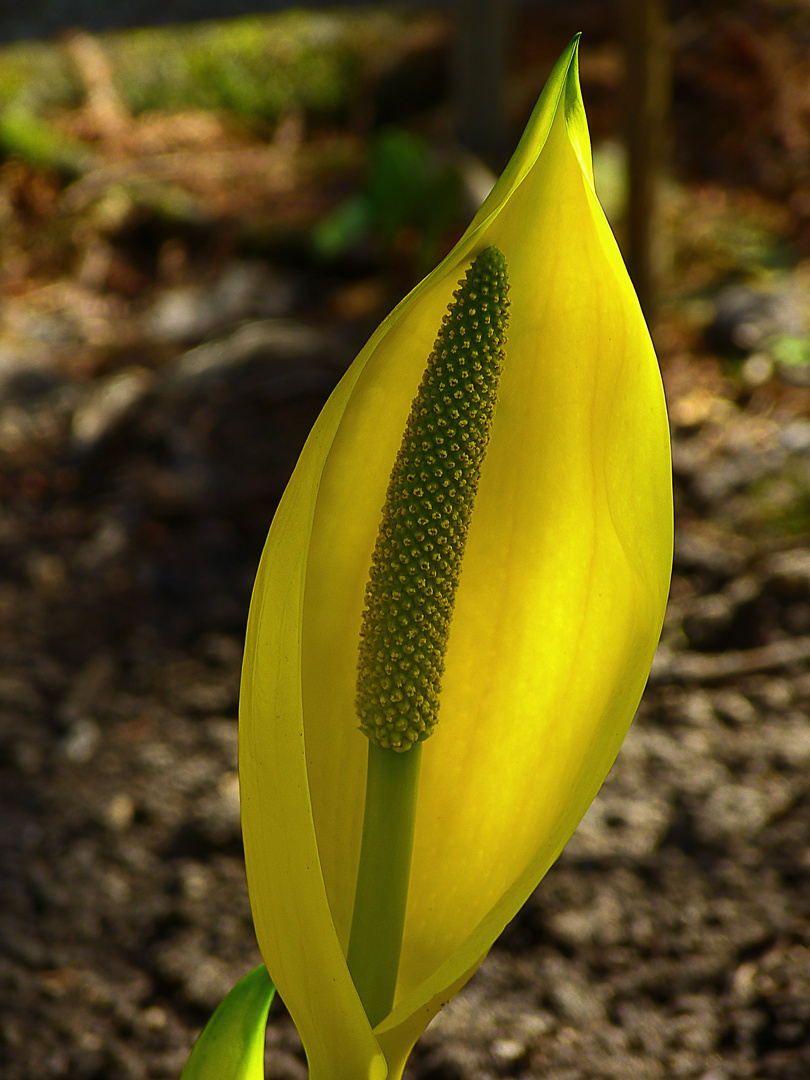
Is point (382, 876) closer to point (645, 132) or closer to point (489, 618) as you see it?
point (489, 618)

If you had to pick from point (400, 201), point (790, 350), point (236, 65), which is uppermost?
point (236, 65)

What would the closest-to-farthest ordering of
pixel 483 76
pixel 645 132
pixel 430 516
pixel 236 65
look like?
pixel 430 516, pixel 645 132, pixel 483 76, pixel 236 65

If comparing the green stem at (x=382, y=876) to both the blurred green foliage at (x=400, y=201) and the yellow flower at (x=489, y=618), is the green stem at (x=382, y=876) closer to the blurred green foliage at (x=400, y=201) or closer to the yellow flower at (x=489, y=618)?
the yellow flower at (x=489, y=618)

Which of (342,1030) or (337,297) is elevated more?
(342,1030)

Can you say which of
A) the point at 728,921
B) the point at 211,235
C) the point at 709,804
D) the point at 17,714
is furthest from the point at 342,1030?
the point at 211,235

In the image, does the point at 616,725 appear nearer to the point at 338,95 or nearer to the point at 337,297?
the point at 337,297

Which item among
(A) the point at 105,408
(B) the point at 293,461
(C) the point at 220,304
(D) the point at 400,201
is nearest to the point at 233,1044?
(B) the point at 293,461

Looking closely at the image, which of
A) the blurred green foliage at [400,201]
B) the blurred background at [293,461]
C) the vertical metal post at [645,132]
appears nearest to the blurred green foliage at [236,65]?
the blurred background at [293,461]
